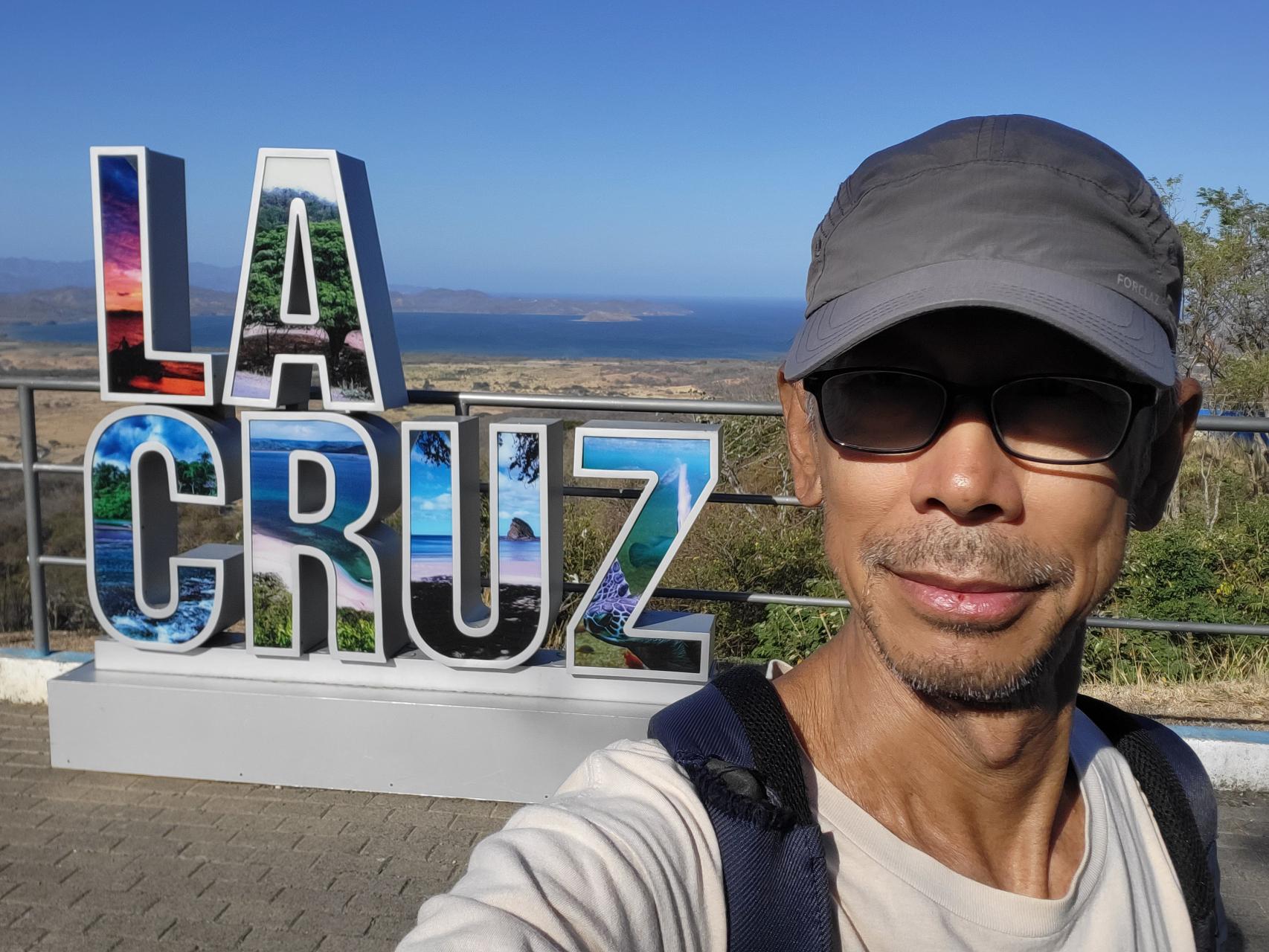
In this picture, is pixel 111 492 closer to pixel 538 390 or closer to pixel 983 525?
pixel 538 390

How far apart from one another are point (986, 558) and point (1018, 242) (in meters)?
0.32

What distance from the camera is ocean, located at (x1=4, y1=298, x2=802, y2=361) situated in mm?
66812

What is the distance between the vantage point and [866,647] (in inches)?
53.7

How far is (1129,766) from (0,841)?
417cm

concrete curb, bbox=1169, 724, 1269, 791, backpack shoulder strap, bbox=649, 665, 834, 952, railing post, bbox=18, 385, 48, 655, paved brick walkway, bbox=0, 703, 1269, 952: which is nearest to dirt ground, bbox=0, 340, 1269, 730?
railing post, bbox=18, 385, 48, 655

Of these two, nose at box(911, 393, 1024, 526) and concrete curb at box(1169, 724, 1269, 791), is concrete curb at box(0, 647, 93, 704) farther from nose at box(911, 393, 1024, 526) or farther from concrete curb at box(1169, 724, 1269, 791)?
nose at box(911, 393, 1024, 526)

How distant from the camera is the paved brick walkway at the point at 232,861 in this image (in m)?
3.52

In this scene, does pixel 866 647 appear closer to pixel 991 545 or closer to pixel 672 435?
pixel 991 545

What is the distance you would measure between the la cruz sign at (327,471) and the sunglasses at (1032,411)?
319 cm

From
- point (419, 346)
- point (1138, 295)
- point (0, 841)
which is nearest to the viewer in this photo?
point (1138, 295)

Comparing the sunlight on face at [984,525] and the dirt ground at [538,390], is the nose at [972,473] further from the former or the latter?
the dirt ground at [538,390]

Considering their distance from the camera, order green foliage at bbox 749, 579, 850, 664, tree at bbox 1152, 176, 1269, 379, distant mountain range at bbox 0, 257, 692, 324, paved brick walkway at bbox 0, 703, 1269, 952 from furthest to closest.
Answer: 1. distant mountain range at bbox 0, 257, 692, 324
2. tree at bbox 1152, 176, 1269, 379
3. green foliage at bbox 749, 579, 850, 664
4. paved brick walkway at bbox 0, 703, 1269, 952

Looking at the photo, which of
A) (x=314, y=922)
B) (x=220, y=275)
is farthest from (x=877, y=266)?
(x=220, y=275)

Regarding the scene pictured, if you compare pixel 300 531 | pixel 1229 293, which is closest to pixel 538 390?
pixel 300 531
